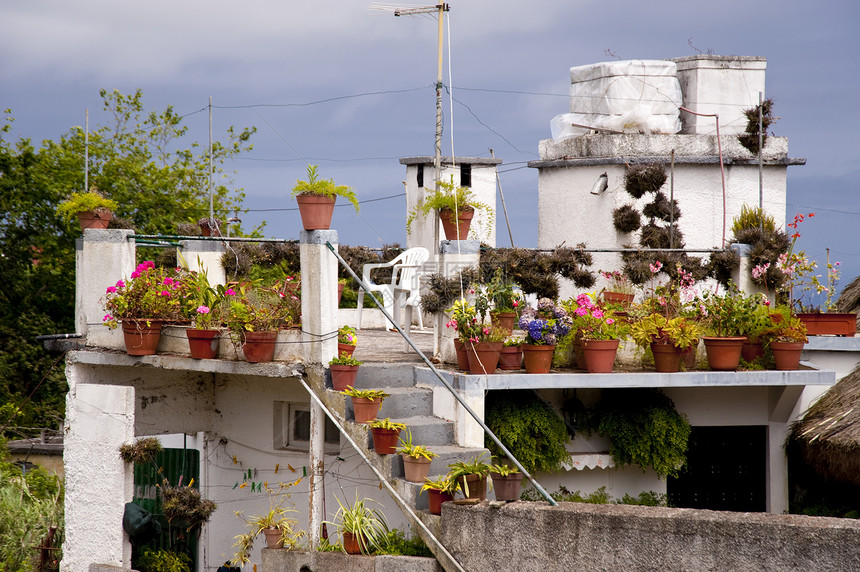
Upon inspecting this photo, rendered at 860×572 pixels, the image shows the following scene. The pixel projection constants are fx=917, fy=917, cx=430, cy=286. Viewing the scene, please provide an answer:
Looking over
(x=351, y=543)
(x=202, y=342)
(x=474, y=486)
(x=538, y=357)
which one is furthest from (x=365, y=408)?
(x=202, y=342)

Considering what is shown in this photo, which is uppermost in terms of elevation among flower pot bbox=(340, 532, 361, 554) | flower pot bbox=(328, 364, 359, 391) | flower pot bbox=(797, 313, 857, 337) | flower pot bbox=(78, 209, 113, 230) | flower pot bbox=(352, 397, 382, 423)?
flower pot bbox=(78, 209, 113, 230)

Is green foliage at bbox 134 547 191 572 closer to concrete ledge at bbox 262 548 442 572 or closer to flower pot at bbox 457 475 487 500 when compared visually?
concrete ledge at bbox 262 548 442 572

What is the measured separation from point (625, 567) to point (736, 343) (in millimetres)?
3171

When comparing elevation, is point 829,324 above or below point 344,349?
above

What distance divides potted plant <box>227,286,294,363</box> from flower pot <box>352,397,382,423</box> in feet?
3.83

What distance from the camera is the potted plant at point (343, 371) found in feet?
27.9

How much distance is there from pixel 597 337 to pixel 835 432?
2681 millimetres

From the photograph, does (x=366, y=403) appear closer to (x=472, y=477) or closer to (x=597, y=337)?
(x=472, y=477)

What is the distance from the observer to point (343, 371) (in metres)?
8.50

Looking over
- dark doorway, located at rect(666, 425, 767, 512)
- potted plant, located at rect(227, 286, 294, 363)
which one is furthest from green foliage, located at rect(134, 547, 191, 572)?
→ dark doorway, located at rect(666, 425, 767, 512)

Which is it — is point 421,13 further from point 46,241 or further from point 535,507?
point 46,241

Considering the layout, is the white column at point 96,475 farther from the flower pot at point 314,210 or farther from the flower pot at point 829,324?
the flower pot at point 829,324

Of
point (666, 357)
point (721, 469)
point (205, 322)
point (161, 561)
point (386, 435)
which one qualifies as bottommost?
point (161, 561)

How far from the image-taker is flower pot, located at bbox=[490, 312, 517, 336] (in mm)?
8891
